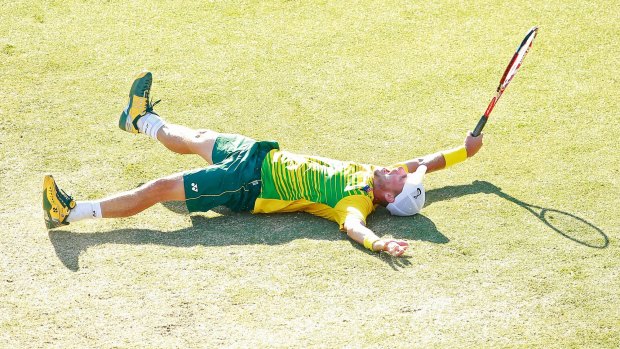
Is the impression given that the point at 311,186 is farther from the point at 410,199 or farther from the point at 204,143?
the point at 204,143

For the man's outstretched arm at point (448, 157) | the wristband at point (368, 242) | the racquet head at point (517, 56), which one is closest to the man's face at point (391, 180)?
the man's outstretched arm at point (448, 157)

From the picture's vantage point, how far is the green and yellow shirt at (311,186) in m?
8.34

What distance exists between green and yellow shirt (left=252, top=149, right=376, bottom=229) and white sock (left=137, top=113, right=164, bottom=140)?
1326mm

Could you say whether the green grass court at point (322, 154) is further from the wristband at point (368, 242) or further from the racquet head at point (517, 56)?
the racquet head at point (517, 56)

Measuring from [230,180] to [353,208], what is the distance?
1087mm

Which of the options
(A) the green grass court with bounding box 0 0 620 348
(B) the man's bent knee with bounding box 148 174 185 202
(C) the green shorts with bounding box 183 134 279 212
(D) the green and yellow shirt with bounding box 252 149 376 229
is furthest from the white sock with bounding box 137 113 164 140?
(D) the green and yellow shirt with bounding box 252 149 376 229

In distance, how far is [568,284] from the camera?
7.40 m

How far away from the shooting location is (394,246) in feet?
25.0

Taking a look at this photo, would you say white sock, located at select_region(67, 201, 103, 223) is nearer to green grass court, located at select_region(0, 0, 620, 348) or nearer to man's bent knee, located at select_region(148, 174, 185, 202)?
green grass court, located at select_region(0, 0, 620, 348)

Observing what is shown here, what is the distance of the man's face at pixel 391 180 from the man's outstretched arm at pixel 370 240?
1.66 ft

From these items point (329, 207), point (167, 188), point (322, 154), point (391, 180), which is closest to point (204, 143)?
point (167, 188)

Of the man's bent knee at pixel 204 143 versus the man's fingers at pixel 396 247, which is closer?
the man's fingers at pixel 396 247

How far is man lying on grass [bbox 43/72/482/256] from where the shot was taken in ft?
26.7

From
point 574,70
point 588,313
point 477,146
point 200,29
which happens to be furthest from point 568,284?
point 200,29
